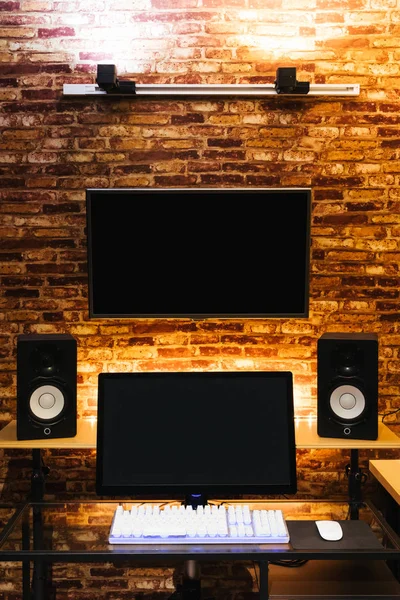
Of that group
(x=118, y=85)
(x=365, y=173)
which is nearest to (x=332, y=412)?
(x=365, y=173)

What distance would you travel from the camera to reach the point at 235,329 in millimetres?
3049

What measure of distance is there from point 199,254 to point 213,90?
0.70m

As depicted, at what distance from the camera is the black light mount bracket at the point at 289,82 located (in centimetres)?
282

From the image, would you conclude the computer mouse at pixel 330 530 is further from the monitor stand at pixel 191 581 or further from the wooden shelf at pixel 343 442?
the monitor stand at pixel 191 581

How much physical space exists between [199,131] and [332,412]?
1.31 metres

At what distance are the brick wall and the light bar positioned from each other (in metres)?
0.05

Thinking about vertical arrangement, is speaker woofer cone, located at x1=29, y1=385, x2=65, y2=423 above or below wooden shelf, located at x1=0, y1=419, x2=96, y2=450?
above

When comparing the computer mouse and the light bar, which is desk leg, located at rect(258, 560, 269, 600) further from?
the light bar

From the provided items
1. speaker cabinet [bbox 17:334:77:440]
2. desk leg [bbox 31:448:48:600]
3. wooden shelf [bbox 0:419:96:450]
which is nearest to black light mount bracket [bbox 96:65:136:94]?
speaker cabinet [bbox 17:334:77:440]

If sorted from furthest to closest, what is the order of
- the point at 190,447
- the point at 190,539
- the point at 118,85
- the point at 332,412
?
the point at 118,85 < the point at 332,412 < the point at 190,447 < the point at 190,539

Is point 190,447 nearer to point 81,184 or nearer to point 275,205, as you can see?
point 275,205

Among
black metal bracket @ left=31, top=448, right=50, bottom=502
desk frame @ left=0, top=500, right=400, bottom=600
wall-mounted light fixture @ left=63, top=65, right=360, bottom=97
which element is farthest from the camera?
wall-mounted light fixture @ left=63, top=65, right=360, bottom=97

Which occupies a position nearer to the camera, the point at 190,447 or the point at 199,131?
the point at 190,447

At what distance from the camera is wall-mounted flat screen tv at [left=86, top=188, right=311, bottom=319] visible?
287 centimetres
